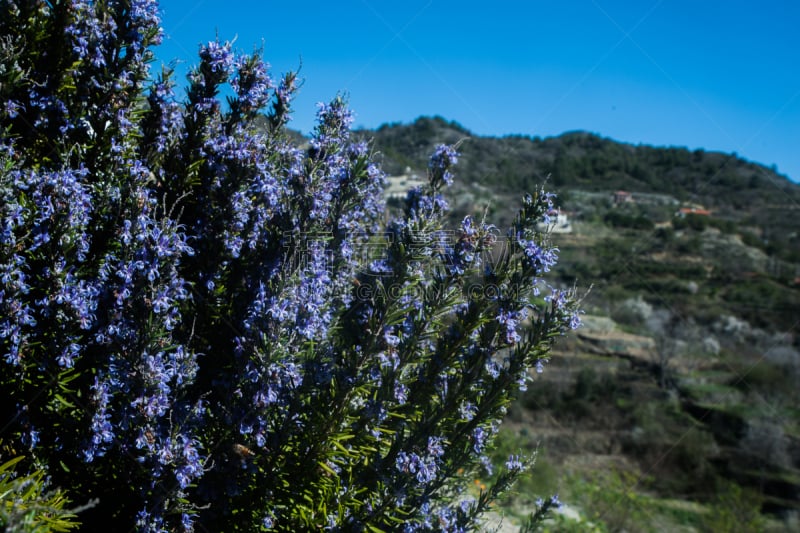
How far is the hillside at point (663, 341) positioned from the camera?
47.7ft

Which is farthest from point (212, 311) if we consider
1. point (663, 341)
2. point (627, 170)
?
point (627, 170)

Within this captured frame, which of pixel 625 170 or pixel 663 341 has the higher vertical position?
pixel 625 170

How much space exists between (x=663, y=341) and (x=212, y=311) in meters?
29.7

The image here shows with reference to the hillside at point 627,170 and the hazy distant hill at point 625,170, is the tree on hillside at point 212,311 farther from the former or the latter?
the hillside at point 627,170

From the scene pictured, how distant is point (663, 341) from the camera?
93.8 feet

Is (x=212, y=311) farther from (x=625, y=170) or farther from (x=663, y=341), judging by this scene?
(x=625, y=170)

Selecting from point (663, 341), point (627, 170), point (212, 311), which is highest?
point (627, 170)

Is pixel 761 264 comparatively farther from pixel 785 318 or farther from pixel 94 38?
pixel 94 38

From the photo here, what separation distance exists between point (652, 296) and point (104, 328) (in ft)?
138

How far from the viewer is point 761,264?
1706 inches

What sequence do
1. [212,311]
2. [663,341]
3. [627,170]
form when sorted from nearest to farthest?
[212,311], [663,341], [627,170]

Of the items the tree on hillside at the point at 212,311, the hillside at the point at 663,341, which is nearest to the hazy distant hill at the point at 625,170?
the hillside at the point at 663,341

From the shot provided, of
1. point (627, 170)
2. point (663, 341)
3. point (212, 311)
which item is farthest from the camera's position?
point (627, 170)

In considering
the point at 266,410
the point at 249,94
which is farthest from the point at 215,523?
the point at 249,94
